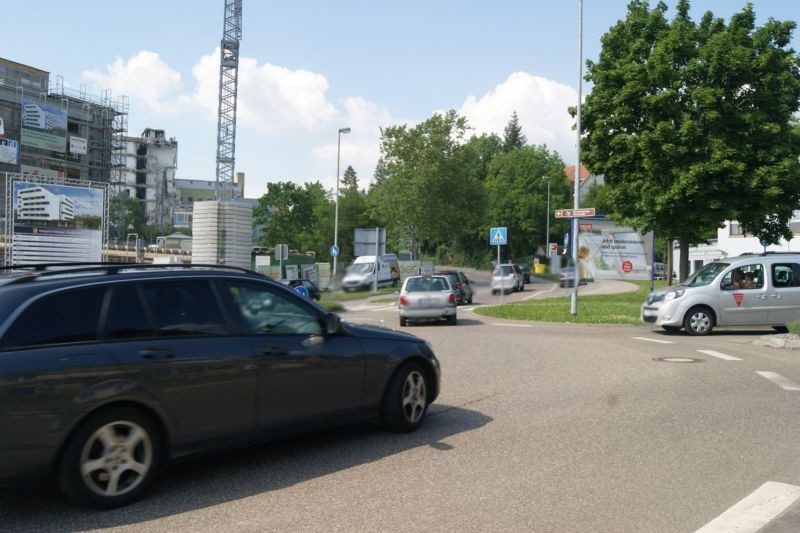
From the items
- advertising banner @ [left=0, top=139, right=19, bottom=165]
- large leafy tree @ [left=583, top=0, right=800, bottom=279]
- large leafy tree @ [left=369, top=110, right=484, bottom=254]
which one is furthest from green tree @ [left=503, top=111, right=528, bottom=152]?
large leafy tree @ [left=583, top=0, right=800, bottom=279]

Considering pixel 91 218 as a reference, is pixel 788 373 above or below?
below

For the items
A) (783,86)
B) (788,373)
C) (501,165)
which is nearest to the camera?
(788,373)

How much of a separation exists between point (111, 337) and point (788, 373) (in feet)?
30.6

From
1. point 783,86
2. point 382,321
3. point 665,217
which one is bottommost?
point 382,321

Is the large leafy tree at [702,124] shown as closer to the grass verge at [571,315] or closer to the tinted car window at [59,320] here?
the grass verge at [571,315]

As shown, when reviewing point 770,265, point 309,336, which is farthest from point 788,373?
point 309,336

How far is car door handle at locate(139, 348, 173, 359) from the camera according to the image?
15.3 ft

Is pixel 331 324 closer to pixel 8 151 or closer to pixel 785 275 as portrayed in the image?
pixel 785 275

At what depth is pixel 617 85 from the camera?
968 inches

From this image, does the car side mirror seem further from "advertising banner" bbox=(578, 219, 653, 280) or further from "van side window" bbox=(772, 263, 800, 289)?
"advertising banner" bbox=(578, 219, 653, 280)

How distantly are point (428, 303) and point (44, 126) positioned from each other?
6240 cm

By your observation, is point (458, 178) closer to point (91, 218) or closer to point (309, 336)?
point (91, 218)

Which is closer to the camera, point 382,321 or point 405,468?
point 405,468

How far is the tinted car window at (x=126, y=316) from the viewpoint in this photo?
15.3 feet
